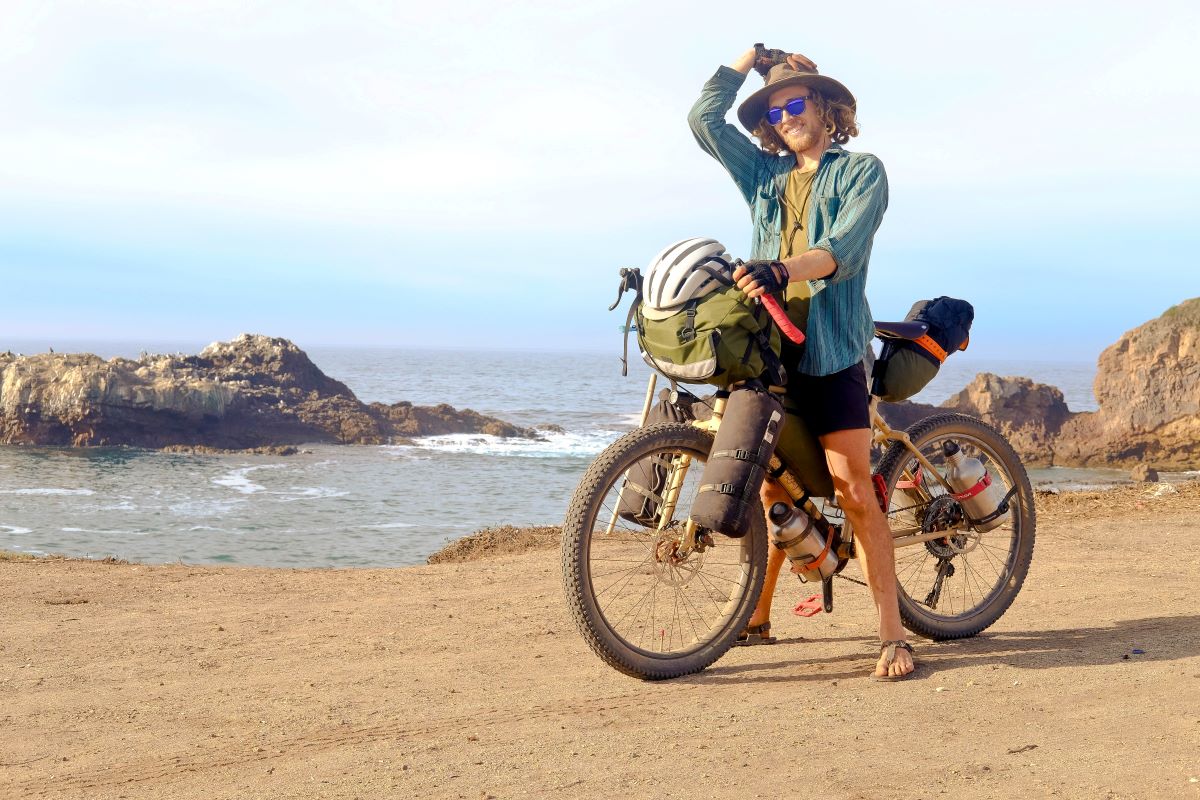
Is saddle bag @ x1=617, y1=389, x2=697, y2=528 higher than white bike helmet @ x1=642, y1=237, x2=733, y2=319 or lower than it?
lower

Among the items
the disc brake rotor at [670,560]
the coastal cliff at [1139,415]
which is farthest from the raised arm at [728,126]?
the coastal cliff at [1139,415]

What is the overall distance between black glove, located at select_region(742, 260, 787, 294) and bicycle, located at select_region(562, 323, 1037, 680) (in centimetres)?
68

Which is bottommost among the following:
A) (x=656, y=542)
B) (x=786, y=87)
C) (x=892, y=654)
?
(x=892, y=654)

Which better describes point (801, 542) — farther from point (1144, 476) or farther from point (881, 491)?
point (1144, 476)

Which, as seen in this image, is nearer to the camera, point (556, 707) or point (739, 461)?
point (556, 707)

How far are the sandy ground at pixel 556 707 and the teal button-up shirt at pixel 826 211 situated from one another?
146 cm

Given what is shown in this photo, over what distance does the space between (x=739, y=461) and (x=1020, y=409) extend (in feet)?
109

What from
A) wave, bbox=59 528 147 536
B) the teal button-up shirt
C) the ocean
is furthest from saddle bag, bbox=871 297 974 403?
wave, bbox=59 528 147 536

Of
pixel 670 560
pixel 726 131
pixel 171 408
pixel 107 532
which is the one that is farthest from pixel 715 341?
pixel 171 408

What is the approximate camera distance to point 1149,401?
101ft

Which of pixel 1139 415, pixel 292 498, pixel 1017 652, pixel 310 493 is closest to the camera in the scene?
pixel 1017 652

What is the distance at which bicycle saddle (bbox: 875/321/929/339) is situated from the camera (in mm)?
4891

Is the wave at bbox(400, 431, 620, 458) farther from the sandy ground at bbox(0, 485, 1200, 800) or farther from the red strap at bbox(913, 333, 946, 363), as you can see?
the red strap at bbox(913, 333, 946, 363)

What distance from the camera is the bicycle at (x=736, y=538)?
418 cm
